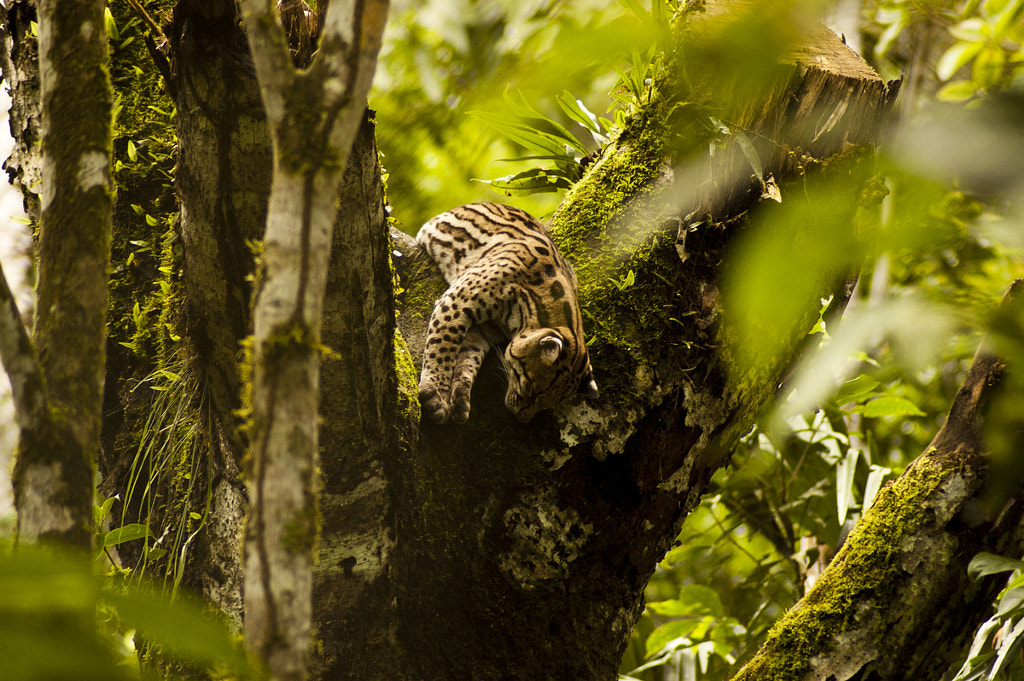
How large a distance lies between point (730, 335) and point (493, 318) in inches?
48.1

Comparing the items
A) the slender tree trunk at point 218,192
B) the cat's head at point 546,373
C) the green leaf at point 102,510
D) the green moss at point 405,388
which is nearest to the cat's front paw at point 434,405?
the green moss at point 405,388

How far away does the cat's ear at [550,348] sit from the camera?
3154 mm

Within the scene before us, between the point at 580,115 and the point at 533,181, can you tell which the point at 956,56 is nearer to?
the point at 580,115

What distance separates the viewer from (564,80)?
720mm

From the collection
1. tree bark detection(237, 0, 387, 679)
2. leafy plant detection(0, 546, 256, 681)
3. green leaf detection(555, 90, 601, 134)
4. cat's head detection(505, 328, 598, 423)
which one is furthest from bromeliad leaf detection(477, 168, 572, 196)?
leafy plant detection(0, 546, 256, 681)

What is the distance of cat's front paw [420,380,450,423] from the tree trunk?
2.2 inches

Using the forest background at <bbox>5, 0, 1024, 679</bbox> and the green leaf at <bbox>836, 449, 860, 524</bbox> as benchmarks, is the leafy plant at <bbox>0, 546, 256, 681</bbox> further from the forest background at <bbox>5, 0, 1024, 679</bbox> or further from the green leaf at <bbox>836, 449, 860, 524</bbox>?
the green leaf at <bbox>836, 449, 860, 524</bbox>

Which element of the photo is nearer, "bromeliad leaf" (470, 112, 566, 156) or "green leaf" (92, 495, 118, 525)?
"green leaf" (92, 495, 118, 525)

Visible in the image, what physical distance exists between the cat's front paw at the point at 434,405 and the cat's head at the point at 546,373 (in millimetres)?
257

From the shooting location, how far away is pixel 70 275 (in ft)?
4.32

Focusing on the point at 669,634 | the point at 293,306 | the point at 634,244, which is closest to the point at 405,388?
the point at 634,244

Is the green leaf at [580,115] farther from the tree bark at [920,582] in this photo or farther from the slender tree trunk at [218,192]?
the slender tree trunk at [218,192]

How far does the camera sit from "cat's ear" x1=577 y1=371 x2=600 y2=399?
2.97 meters

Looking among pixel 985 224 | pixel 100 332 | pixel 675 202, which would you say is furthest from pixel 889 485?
pixel 100 332
